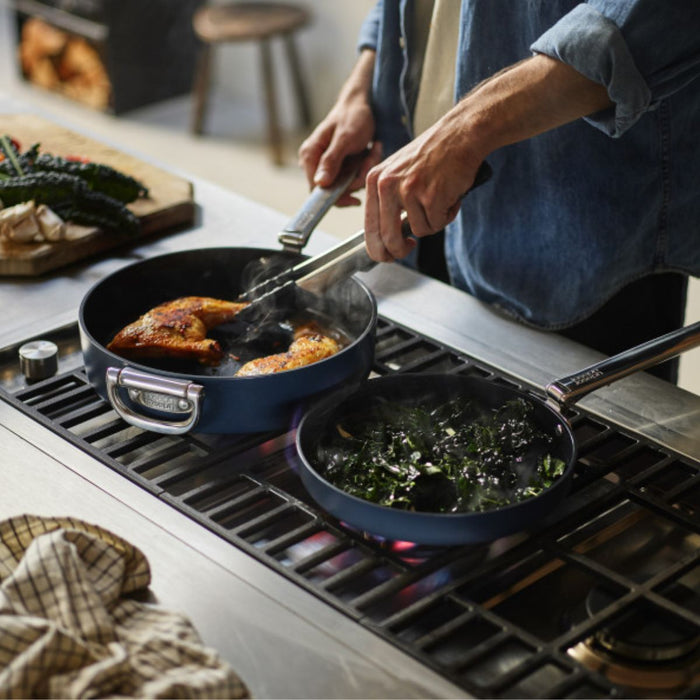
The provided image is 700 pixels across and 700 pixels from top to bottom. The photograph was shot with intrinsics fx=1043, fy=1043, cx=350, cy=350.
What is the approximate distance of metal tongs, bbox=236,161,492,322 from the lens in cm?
136

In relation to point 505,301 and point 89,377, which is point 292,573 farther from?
point 505,301

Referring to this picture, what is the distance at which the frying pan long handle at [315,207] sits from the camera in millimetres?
1440

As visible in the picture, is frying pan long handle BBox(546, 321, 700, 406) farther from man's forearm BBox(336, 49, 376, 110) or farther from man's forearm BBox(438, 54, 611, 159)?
man's forearm BBox(336, 49, 376, 110)

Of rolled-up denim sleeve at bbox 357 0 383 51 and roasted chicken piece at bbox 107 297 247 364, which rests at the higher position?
rolled-up denim sleeve at bbox 357 0 383 51

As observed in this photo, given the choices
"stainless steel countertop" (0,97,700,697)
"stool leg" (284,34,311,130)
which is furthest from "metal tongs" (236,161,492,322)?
"stool leg" (284,34,311,130)

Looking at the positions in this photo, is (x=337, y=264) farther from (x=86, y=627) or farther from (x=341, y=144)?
(x=86, y=627)

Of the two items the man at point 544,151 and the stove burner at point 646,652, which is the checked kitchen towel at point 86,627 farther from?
the man at point 544,151

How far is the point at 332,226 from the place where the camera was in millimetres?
4027

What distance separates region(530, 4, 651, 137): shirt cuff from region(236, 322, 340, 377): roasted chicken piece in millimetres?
441

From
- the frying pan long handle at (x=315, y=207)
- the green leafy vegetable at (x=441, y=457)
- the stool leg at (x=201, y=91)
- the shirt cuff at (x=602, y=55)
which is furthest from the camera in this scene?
the stool leg at (x=201, y=91)

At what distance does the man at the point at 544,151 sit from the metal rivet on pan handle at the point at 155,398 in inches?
14.2

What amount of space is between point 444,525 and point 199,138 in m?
4.22

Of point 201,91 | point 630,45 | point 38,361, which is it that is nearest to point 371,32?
point 630,45

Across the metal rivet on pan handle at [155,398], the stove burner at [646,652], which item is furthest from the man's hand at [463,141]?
the stove burner at [646,652]
